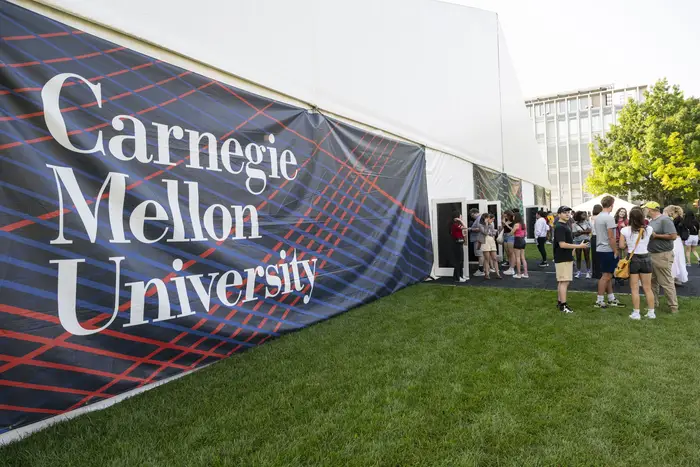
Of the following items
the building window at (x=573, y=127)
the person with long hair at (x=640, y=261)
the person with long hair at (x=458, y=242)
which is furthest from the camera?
the building window at (x=573, y=127)

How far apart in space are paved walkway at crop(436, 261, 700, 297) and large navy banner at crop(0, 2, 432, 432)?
437cm

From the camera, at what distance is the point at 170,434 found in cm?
258

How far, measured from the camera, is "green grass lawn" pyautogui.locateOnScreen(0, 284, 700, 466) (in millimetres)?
2328

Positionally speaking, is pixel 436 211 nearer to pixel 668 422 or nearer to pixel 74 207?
pixel 668 422

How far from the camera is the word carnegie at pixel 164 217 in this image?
9.53ft

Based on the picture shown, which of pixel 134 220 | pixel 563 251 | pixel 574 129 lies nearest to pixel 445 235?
pixel 563 251

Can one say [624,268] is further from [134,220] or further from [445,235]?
[134,220]

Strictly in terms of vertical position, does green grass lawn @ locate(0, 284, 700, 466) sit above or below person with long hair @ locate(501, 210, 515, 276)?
below

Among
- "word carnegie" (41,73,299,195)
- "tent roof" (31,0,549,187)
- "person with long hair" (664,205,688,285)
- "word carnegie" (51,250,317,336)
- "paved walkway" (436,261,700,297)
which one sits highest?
"tent roof" (31,0,549,187)

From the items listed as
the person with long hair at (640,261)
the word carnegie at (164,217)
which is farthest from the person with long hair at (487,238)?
the word carnegie at (164,217)

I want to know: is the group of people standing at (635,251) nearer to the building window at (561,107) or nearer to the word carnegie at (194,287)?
the word carnegie at (194,287)

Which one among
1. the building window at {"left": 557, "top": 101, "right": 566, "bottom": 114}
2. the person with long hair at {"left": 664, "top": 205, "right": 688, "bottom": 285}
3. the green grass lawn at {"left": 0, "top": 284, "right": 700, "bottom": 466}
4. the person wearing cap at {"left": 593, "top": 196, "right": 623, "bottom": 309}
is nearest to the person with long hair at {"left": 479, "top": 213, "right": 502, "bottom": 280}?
the person wearing cap at {"left": 593, "top": 196, "right": 623, "bottom": 309}

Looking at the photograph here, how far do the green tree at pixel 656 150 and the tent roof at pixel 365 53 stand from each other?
53.6 ft

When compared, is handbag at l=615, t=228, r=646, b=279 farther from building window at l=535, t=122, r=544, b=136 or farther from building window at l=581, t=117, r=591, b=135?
building window at l=535, t=122, r=544, b=136
